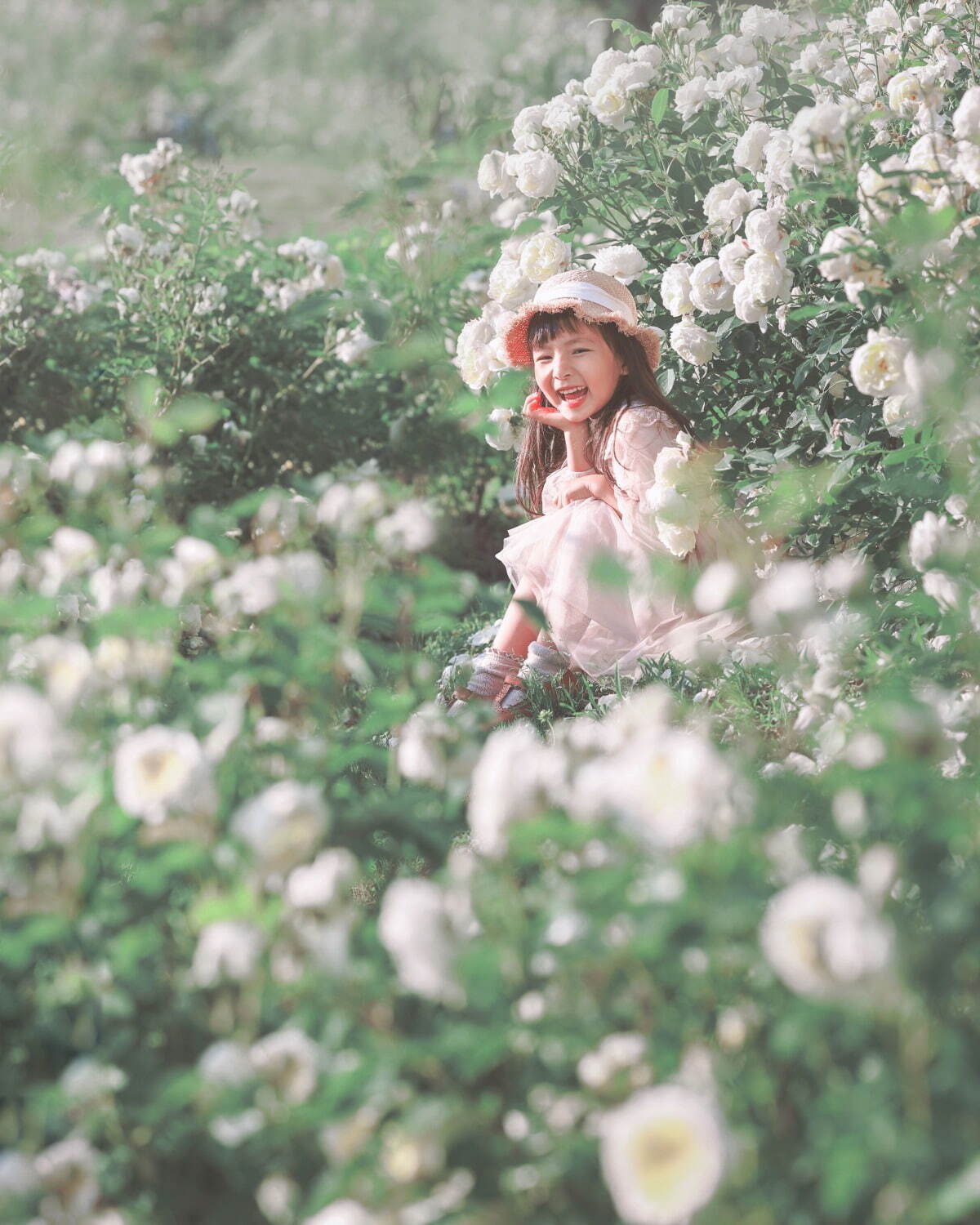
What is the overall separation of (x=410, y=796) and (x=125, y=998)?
325 mm

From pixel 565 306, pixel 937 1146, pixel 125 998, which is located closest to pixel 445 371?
pixel 565 306

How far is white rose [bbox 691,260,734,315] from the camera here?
255 cm

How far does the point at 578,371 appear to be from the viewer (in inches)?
116

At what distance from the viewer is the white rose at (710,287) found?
101 inches

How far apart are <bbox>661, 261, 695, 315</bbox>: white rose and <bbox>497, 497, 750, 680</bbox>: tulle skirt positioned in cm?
49

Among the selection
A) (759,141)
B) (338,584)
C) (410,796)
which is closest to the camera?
(410,796)

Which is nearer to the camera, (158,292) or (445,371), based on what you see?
(445,371)

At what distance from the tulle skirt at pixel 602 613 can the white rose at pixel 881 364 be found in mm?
930

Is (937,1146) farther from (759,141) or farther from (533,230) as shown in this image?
(533,230)

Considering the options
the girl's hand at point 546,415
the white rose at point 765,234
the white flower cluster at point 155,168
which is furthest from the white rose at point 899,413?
the white flower cluster at point 155,168

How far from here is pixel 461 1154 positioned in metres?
1.05

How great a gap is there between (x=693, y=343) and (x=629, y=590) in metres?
0.52

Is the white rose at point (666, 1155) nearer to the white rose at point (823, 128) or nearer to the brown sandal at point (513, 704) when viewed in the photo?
the white rose at point (823, 128)

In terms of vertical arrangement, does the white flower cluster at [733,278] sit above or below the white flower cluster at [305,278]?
below
